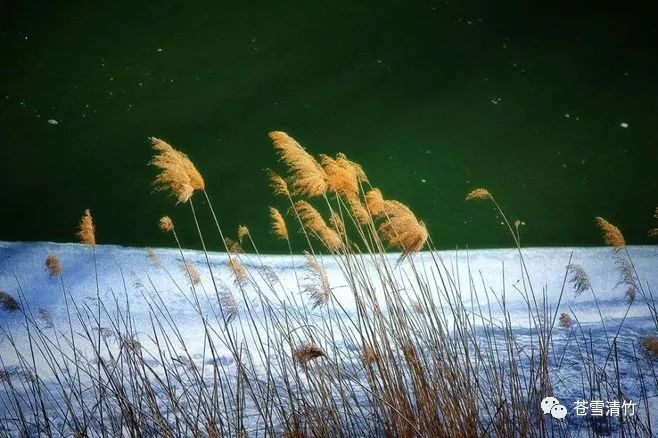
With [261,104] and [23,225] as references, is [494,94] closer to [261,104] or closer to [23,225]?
[261,104]

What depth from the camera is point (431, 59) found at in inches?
106

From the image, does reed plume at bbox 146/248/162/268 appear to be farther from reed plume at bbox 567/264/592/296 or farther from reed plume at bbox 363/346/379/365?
reed plume at bbox 567/264/592/296

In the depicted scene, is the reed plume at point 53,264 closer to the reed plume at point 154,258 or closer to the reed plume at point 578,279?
the reed plume at point 154,258

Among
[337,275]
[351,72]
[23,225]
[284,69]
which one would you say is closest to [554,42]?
[351,72]

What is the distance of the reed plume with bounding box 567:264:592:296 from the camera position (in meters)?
2.13

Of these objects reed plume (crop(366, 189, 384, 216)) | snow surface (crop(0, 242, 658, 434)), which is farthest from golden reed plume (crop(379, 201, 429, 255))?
snow surface (crop(0, 242, 658, 434))

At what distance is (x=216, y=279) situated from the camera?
7.94 feet

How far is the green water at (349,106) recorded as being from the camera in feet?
8.07

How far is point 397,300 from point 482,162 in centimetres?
112

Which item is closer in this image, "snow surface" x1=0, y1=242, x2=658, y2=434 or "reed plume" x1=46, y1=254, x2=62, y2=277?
"reed plume" x1=46, y1=254, x2=62, y2=277

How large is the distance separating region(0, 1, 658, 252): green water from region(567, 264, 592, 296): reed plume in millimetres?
189

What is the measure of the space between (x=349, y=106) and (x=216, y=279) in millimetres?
877

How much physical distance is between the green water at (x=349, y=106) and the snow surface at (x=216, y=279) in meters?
0.07

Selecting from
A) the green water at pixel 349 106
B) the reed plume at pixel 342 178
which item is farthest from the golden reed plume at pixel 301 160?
the green water at pixel 349 106
